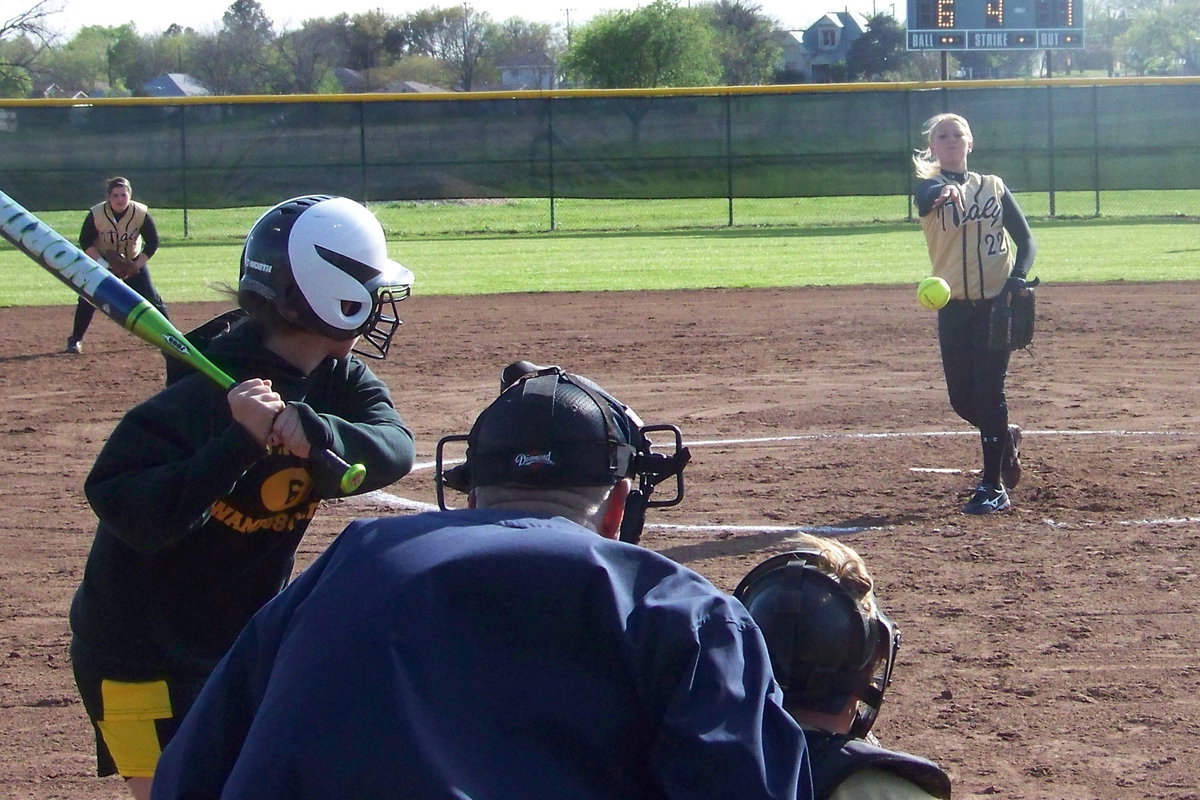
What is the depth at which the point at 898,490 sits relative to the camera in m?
7.87

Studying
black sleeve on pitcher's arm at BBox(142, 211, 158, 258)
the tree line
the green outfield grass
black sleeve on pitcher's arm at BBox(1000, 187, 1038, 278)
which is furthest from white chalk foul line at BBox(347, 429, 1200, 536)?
the tree line

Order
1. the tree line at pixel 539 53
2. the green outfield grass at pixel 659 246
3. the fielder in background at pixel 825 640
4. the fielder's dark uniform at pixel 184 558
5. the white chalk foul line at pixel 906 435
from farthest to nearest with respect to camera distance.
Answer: the tree line at pixel 539 53
the green outfield grass at pixel 659 246
the white chalk foul line at pixel 906 435
the fielder's dark uniform at pixel 184 558
the fielder in background at pixel 825 640

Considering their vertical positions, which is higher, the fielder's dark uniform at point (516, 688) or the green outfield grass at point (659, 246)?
the green outfield grass at point (659, 246)

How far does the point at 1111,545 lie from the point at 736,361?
229 inches

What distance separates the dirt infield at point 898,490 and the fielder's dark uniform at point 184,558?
157cm

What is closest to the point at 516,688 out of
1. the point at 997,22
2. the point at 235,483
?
the point at 235,483

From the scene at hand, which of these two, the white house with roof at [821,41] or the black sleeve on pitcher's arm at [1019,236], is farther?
the white house with roof at [821,41]

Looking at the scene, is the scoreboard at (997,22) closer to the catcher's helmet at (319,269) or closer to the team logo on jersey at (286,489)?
the catcher's helmet at (319,269)

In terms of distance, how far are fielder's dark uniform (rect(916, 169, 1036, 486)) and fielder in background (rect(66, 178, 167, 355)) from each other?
27.7 feet

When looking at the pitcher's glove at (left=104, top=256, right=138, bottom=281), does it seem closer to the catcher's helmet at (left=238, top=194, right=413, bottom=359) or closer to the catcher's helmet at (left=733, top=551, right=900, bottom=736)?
the catcher's helmet at (left=238, top=194, right=413, bottom=359)

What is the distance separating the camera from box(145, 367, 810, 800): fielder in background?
152 centimetres

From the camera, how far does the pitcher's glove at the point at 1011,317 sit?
7188mm

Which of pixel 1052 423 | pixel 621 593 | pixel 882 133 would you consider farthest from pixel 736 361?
pixel 882 133

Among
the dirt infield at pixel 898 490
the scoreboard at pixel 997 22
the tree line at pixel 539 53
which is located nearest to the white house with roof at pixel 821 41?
the tree line at pixel 539 53
